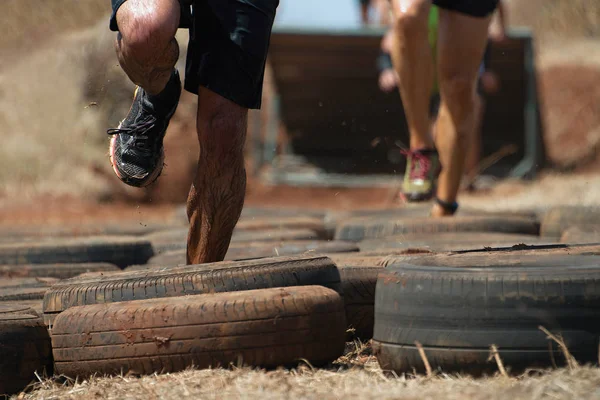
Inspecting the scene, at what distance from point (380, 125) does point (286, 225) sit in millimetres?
7479

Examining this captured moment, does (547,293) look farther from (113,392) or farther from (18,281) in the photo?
(18,281)

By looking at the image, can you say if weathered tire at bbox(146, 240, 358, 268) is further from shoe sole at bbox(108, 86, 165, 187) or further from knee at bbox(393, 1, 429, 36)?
knee at bbox(393, 1, 429, 36)

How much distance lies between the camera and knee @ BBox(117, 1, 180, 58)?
124 inches

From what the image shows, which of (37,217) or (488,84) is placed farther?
(37,217)

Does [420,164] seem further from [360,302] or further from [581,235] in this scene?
[360,302]

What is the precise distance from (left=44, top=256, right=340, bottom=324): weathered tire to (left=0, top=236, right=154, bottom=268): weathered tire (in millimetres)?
→ 1518

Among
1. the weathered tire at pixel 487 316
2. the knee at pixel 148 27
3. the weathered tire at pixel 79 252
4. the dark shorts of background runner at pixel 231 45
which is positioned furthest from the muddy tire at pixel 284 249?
the weathered tire at pixel 487 316


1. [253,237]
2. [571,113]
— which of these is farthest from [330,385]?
[571,113]

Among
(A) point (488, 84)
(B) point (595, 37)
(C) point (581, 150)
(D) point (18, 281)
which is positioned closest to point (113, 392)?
(D) point (18, 281)

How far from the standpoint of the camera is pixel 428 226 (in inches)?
188

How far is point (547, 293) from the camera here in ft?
8.25

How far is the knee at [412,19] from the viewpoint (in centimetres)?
492

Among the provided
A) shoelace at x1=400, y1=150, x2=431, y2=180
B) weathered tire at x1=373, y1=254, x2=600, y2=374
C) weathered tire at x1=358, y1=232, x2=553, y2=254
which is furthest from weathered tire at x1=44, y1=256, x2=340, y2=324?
shoelace at x1=400, y1=150, x2=431, y2=180

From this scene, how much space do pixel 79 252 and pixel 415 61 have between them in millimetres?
1878
